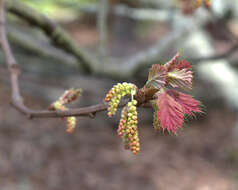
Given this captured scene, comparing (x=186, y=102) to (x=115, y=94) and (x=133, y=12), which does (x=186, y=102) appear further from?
(x=133, y=12)

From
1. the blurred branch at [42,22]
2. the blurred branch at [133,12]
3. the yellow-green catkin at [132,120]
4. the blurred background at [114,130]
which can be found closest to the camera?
the yellow-green catkin at [132,120]

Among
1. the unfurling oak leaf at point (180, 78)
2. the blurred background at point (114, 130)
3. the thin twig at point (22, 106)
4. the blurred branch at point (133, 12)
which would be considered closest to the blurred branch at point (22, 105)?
the thin twig at point (22, 106)

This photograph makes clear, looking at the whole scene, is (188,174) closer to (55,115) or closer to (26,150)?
(26,150)

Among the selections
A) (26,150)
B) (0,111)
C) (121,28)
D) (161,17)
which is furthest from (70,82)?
(121,28)

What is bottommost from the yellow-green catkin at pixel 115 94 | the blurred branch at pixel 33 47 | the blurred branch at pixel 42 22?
the yellow-green catkin at pixel 115 94

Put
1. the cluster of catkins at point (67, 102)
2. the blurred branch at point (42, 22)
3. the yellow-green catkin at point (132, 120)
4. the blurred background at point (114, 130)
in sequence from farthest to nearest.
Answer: the blurred background at point (114, 130) < the blurred branch at point (42, 22) < the cluster of catkins at point (67, 102) < the yellow-green catkin at point (132, 120)

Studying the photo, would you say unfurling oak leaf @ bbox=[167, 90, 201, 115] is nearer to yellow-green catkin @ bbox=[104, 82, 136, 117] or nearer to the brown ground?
yellow-green catkin @ bbox=[104, 82, 136, 117]

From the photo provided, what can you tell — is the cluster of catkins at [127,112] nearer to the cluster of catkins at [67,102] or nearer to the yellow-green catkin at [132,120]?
the yellow-green catkin at [132,120]
